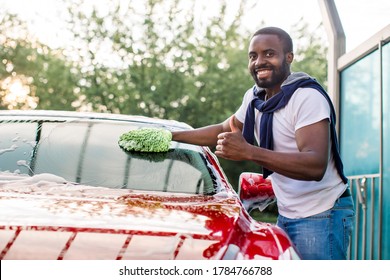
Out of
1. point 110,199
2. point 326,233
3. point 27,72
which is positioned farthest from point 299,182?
point 27,72

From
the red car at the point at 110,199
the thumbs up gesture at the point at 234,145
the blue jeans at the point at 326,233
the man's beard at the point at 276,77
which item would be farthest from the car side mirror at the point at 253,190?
the thumbs up gesture at the point at 234,145

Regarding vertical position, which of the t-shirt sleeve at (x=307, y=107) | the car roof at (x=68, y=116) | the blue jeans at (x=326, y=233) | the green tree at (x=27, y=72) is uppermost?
the green tree at (x=27, y=72)

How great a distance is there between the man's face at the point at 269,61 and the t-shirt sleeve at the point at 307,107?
0.19m

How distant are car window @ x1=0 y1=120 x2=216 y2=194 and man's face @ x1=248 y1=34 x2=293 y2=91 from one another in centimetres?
54

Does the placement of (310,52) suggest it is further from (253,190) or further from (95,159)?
(95,159)

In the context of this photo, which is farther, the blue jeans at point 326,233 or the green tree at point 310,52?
the green tree at point 310,52

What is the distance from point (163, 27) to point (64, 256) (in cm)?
1639

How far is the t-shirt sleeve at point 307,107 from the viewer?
270 cm

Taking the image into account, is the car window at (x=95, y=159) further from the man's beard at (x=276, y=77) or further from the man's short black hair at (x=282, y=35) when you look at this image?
the man's short black hair at (x=282, y=35)

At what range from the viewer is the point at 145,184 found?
9.39 ft

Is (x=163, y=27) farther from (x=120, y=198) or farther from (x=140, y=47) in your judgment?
(x=120, y=198)

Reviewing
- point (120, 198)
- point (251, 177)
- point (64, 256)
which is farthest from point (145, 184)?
point (64, 256)

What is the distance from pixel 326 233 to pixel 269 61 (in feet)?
2.72

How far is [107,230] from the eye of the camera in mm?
1926
